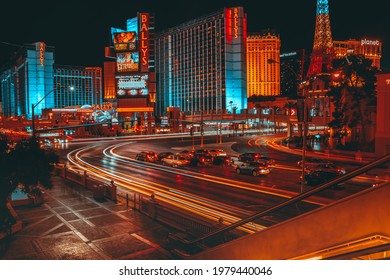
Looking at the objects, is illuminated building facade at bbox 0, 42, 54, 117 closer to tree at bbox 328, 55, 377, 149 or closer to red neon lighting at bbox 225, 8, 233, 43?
red neon lighting at bbox 225, 8, 233, 43

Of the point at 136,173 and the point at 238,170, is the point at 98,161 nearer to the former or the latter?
the point at 136,173

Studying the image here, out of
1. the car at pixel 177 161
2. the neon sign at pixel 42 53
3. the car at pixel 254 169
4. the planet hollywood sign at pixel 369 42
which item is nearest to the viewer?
the car at pixel 254 169

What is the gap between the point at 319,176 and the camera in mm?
26094

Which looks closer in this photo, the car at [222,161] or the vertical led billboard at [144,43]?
the car at [222,161]

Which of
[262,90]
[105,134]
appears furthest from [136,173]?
[262,90]

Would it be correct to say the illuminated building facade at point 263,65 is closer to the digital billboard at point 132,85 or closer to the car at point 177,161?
the digital billboard at point 132,85

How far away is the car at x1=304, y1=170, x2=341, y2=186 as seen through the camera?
2602cm

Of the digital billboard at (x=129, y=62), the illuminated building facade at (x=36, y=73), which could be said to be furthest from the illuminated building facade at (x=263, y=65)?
the digital billboard at (x=129, y=62)

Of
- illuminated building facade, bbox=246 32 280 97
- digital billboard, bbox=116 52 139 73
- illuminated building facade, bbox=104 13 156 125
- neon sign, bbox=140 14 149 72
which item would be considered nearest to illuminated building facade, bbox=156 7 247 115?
illuminated building facade, bbox=104 13 156 125

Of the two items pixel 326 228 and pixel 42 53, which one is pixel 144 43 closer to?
pixel 42 53

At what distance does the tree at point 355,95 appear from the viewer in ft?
157

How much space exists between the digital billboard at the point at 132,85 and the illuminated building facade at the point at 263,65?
10072cm

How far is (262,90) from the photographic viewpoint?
197 meters

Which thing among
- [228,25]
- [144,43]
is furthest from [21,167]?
[228,25]
